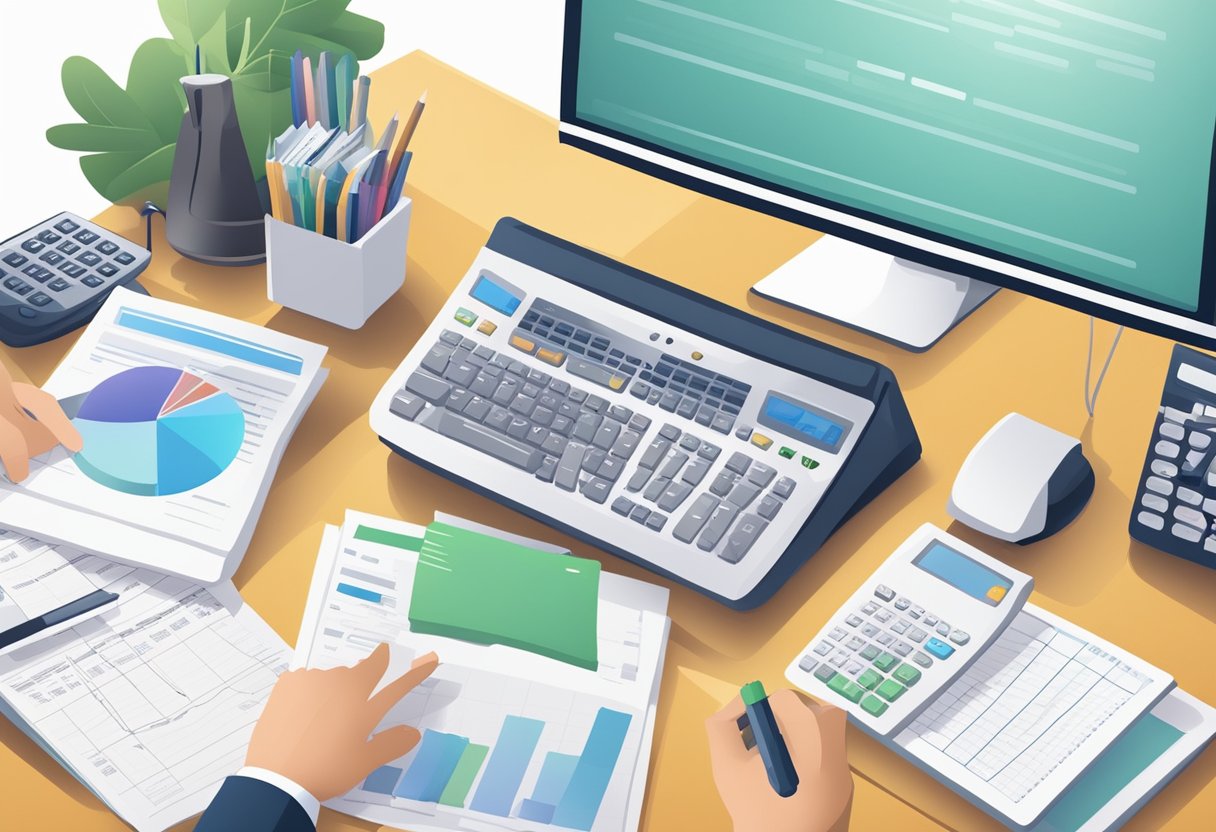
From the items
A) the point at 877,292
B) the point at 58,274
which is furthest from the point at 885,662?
the point at 58,274

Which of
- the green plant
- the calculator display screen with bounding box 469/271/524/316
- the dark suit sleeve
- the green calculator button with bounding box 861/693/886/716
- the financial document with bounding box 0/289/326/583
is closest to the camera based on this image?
the dark suit sleeve

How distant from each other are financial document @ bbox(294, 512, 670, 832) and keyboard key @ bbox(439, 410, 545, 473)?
101 mm

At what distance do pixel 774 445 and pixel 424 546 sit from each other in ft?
1.02

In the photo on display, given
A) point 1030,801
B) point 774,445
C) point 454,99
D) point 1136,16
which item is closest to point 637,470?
point 774,445

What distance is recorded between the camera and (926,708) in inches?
42.6

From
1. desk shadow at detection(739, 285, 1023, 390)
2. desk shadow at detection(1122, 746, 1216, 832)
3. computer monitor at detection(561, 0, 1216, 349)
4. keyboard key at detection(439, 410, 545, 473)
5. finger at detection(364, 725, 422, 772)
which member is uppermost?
computer monitor at detection(561, 0, 1216, 349)

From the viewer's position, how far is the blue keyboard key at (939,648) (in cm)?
109

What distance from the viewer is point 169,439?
1255 millimetres

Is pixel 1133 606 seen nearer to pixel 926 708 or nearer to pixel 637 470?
pixel 926 708

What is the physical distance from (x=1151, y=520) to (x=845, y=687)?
33 centimetres

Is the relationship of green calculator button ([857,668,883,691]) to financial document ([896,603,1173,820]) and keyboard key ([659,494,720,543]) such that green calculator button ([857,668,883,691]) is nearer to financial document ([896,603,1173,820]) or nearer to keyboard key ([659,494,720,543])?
financial document ([896,603,1173,820])

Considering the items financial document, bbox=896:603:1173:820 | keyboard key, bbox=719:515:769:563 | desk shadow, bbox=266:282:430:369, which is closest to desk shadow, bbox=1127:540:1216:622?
financial document, bbox=896:603:1173:820

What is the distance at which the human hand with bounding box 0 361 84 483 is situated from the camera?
1211 mm

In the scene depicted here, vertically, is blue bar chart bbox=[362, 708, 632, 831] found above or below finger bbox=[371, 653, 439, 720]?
below
